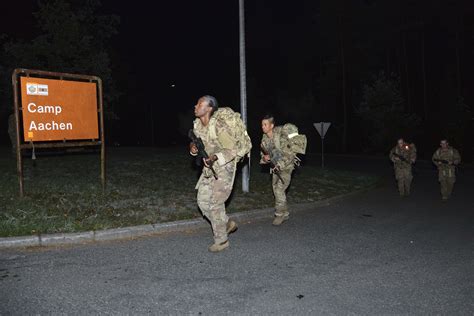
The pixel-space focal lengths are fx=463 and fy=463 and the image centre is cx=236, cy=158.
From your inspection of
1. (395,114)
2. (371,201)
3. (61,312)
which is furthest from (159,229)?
(395,114)

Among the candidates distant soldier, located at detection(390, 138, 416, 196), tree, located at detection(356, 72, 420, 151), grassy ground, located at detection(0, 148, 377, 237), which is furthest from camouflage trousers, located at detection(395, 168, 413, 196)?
tree, located at detection(356, 72, 420, 151)

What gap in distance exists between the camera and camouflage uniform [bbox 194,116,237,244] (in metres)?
5.75

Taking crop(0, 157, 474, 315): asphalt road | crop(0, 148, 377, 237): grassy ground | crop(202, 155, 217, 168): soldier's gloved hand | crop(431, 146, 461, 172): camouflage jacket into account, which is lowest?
crop(0, 157, 474, 315): asphalt road

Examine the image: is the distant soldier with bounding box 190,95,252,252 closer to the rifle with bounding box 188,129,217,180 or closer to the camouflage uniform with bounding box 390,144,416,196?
the rifle with bounding box 188,129,217,180

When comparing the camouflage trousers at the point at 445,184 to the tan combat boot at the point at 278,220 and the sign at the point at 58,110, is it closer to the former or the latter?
the tan combat boot at the point at 278,220

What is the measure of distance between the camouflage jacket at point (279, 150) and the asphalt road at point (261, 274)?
3.59ft

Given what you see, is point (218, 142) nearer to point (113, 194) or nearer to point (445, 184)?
point (113, 194)

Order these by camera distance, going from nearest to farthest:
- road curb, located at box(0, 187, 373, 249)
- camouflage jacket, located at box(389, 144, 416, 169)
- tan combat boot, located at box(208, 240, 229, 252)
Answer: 1. tan combat boot, located at box(208, 240, 229, 252)
2. road curb, located at box(0, 187, 373, 249)
3. camouflage jacket, located at box(389, 144, 416, 169)

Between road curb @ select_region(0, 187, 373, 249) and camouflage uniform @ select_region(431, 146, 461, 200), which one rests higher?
camouflage uniform @ select_region(431, 146, 461, 200)

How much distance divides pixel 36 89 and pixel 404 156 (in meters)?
8.71

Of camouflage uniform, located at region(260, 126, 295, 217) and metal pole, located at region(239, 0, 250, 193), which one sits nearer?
camouflage uniform, located at region(260, 126, 295, 217)

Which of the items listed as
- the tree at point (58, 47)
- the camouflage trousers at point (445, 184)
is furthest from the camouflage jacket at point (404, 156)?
the tree at point (58, 47)

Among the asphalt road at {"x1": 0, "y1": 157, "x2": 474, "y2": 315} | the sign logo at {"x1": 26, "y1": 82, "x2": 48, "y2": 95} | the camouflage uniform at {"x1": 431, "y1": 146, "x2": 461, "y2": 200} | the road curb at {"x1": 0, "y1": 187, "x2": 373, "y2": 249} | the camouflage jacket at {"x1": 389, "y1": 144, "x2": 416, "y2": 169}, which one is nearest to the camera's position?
the asphalt road at {"x1": 0, "y1": 157, "x2": 474, "y2": 315}

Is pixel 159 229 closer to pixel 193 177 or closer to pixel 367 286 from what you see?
pixel 367 286
